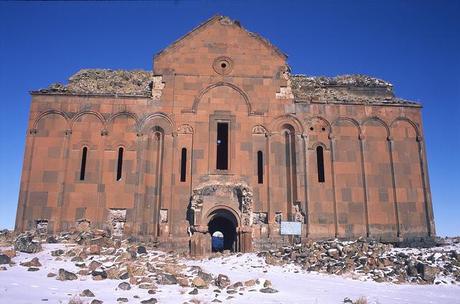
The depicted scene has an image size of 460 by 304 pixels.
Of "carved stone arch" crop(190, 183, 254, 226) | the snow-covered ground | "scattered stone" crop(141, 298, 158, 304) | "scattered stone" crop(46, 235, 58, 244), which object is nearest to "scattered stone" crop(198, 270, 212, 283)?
the snow-covered ground

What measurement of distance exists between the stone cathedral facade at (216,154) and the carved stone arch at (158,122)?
40 millimetres

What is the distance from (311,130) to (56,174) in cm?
1025

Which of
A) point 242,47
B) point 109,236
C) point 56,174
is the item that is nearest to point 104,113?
point 56,174

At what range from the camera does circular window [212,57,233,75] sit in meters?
17.1

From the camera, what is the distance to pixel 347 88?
18203 millimetres

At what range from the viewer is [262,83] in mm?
17078

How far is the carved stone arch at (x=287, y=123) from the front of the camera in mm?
16594

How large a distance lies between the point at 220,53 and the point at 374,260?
33.2 ft

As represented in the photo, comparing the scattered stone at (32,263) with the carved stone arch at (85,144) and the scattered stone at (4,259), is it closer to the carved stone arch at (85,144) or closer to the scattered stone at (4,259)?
the scattered stone at (4,259)

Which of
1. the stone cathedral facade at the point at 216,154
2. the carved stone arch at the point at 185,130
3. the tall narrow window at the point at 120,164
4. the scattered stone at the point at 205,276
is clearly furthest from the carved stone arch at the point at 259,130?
the scattered stone at the point at 205,276

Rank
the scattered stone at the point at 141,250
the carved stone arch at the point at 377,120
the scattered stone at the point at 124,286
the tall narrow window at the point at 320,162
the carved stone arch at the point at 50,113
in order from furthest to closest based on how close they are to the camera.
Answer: the carved stone arch at the point at 377,120, the tall narrow window at the point at 320,162, the carved stone arch at the point at 50,113, the scattered stone at the point at 141,250, the scattered stone at the point at 124,286

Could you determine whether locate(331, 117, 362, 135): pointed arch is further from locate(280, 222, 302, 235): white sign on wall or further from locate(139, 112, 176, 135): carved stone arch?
locate(139, 112, 176, 135): carved stone arch

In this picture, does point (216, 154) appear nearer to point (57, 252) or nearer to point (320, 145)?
point (320, 145)

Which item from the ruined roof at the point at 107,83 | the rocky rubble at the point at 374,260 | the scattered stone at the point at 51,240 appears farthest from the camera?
the ruined roof at the point at 107,83
